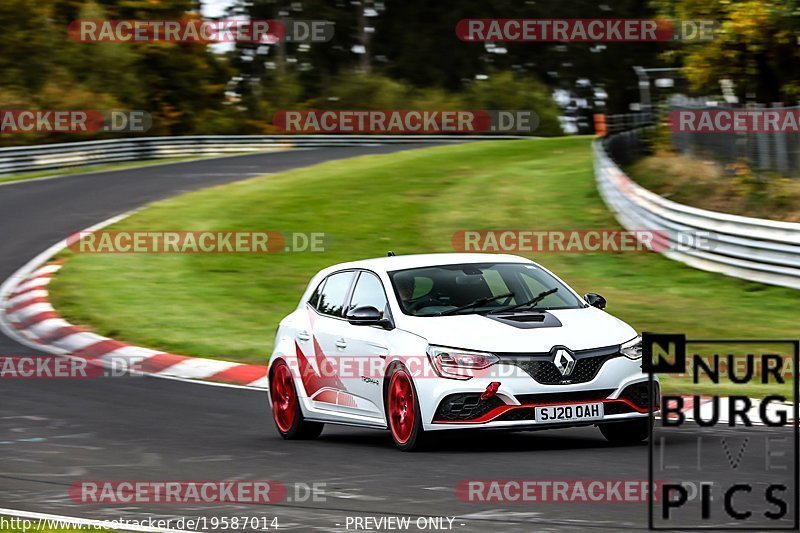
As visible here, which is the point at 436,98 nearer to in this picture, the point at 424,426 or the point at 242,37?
the point at 242,37

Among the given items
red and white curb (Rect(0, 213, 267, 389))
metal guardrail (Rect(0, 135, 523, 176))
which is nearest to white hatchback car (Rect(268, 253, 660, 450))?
red and white curb (Rect(0, 213, 267, 389))

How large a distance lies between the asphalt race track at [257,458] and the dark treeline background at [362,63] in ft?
51.7

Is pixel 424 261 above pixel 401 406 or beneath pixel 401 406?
above

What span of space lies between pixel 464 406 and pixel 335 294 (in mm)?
2178

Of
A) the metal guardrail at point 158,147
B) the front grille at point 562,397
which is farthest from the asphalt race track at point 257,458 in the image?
the metal guardrail at point 158,147

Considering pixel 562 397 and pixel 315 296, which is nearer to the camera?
pixel 562 397

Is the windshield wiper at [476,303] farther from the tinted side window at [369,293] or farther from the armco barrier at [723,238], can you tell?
the armco barrier at [723,238]

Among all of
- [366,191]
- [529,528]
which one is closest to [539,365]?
[529,528]

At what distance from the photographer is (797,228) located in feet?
58.5

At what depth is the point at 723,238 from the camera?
20.1 metres

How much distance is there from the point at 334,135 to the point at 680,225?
114 ft

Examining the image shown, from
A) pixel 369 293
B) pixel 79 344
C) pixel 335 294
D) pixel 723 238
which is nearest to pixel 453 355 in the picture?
pixel 369 293

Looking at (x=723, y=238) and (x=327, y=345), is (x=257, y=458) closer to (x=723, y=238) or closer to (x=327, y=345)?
(x=327, y=345)

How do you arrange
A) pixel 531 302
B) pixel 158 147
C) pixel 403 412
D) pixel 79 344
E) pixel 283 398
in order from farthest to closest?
pixel 158 147 → pixel 79 344 → pixel 283 398 → pixel 531 302 → pixel 403 412
